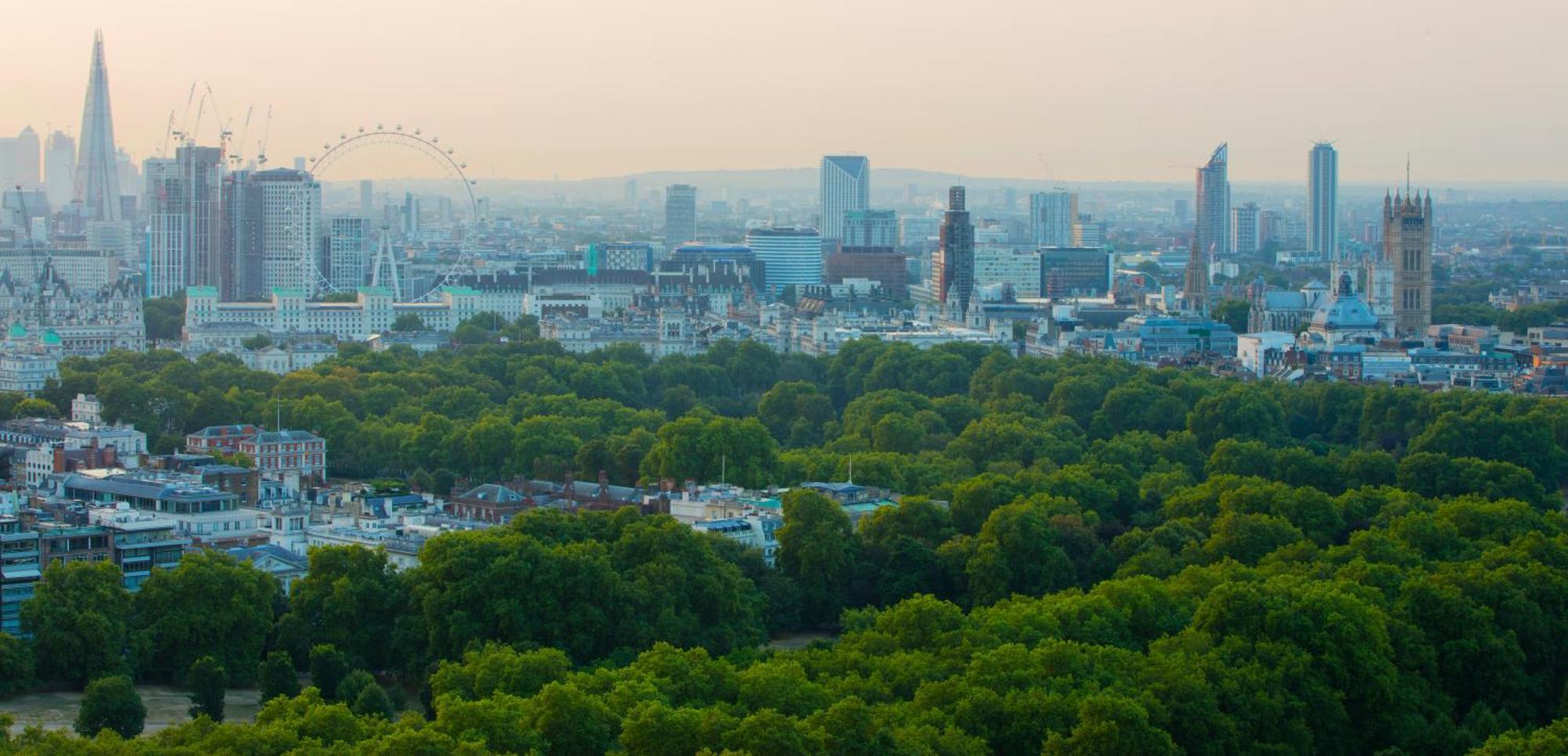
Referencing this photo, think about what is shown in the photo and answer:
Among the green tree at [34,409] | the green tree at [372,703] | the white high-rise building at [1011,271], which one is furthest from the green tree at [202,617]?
the white high-rise building at [1011,271]

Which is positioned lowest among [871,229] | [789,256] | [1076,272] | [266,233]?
[1076,272]

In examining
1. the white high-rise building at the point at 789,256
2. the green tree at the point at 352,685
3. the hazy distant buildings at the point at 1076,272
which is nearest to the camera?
the green tree at the point at 352,685

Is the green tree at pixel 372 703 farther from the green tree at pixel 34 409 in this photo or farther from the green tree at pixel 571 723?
the green tree at pixel 34 409

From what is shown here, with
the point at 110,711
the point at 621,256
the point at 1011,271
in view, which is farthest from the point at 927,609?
the point at 621,256

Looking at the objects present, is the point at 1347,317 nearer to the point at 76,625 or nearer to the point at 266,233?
the point at 266,233

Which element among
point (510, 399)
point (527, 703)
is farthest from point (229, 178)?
point (527, 703)

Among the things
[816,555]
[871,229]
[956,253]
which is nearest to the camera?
[816,555]

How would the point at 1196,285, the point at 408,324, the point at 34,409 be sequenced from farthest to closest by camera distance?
the point at 1196,285 < the point at 408,324 < the point at 34,409
